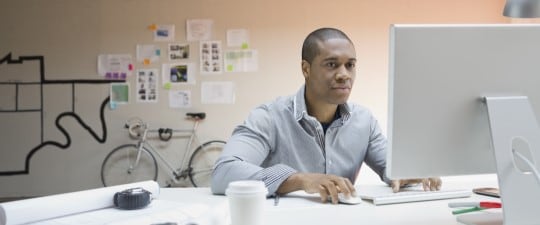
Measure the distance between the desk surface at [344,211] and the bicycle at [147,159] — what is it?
2.88 metres

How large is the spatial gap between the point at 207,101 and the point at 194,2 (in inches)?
33.7

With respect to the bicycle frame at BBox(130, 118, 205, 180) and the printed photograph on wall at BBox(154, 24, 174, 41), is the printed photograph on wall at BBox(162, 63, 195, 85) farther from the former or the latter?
the bicycle frame at BBox(130, 118, 205, 180)

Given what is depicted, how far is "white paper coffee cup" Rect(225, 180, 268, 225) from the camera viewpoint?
997mm

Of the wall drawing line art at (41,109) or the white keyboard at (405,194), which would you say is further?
the wall drawing line art at (41,109)

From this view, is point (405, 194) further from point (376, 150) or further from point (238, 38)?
point (238, 38)

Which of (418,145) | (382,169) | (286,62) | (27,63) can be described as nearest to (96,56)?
(27,63)

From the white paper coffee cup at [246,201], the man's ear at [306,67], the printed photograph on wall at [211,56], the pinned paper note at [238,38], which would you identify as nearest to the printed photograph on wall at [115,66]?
the printed photograph on wall at [211,56]

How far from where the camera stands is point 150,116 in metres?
4.39

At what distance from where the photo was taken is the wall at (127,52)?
14.2ft

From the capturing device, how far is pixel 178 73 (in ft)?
14.2

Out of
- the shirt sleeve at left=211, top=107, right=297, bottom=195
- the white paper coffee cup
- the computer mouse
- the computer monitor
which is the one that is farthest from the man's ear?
the white paper coffee cup

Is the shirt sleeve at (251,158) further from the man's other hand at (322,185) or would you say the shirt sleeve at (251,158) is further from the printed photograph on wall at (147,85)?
the printed photograph on wall at (147,85)

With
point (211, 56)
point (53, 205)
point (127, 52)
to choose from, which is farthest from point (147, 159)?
point (53, 205)

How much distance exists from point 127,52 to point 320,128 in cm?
295
